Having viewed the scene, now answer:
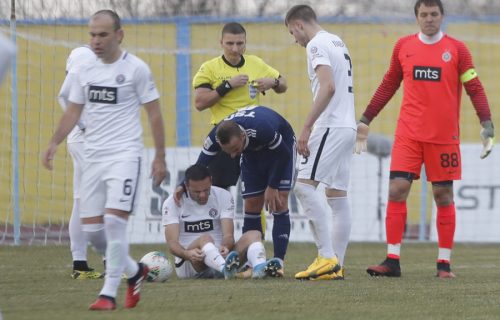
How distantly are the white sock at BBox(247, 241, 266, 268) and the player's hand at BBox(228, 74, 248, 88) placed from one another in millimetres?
1336

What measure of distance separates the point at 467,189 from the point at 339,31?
9.06ft

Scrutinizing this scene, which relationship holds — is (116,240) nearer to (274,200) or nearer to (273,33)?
(274,200)

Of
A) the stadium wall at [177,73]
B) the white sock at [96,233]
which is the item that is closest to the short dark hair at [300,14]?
the white sock at [96,233]

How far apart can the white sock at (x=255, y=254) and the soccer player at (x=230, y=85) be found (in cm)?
49

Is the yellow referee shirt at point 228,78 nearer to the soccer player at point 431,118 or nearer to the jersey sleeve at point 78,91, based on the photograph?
the soccer player at point 431,118

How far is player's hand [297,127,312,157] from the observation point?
841 centimetres

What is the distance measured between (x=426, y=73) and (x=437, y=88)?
14 centimetres

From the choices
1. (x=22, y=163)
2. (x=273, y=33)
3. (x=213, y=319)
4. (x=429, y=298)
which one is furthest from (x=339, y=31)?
(x=213, y=319)

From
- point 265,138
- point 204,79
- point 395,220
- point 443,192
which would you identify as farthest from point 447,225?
point 204,79

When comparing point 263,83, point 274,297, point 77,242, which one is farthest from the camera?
point 263,83

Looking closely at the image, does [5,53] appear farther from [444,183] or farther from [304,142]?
[444,183]

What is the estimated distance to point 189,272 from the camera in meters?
9.21

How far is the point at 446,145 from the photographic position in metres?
9.12

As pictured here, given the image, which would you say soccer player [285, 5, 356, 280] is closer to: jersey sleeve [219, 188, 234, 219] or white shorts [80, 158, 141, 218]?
jersey sleeve [219, 188, 234, 219]
